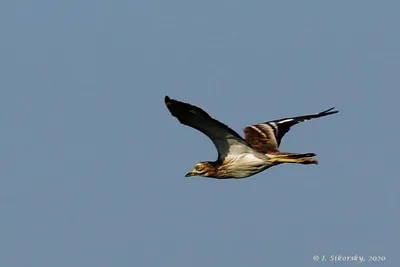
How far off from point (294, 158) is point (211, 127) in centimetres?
302

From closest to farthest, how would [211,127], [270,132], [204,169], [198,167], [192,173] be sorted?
[211,127], [204,169], [198,167], [192,173], [270,132]

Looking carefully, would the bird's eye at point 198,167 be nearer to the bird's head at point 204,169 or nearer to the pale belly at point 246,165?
the bird's head at point 204,169

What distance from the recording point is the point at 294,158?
33.5 metres

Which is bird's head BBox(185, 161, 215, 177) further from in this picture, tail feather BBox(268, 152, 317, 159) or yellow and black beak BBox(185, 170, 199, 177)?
tail feather BBox(268, 152, 317, 159)

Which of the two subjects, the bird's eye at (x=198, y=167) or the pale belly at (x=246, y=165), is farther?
the bird's eye at (x=198, y=167)

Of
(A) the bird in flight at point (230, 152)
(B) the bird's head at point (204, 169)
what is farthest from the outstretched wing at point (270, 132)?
(B) the bird's head at point (204, 169)

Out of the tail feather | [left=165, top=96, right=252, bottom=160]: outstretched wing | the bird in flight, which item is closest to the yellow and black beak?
the bird in flight

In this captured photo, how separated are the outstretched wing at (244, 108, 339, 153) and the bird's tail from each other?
1.17 meters

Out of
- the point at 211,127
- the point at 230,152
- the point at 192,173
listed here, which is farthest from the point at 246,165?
the point at 211,127

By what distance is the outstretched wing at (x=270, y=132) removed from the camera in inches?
1412

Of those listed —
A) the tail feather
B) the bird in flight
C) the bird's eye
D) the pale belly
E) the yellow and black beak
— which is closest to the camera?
the bird in flight

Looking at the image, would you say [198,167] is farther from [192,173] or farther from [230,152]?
[230,152]

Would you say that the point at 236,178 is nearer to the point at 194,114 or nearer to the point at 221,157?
the point at 221,157

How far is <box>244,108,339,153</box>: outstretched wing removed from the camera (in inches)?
Answer: 1412
